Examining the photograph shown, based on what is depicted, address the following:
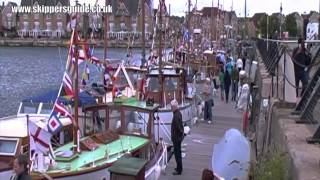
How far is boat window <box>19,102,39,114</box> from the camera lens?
2133 centimetres

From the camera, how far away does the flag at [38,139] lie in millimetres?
14703

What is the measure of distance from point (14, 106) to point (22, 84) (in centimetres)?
2622

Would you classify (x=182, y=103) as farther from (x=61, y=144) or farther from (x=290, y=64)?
(x=290, y=64)

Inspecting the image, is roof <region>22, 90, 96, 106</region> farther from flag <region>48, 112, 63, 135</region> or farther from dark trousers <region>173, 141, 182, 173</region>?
flag <region>48, 112, 63, 135</region>

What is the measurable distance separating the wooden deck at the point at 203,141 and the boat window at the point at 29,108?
200 inches

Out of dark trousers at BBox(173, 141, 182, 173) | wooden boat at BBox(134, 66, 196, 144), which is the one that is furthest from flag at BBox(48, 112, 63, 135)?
wooden boat at BBox(134, 66, 196, 144)

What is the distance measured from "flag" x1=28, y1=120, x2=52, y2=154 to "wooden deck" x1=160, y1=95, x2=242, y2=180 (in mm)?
3423

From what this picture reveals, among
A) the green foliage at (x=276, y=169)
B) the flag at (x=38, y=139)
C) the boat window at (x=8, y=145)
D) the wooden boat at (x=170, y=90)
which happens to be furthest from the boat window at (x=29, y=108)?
the green foliage at (x=276, y=169)

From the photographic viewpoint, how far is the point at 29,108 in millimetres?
21594

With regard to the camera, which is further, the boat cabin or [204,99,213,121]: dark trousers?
the boat cabin

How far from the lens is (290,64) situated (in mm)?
14625

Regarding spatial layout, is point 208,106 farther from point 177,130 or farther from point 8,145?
point 8,145

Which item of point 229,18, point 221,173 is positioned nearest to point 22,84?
point 221,173

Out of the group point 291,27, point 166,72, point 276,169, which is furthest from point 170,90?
point 291,27
